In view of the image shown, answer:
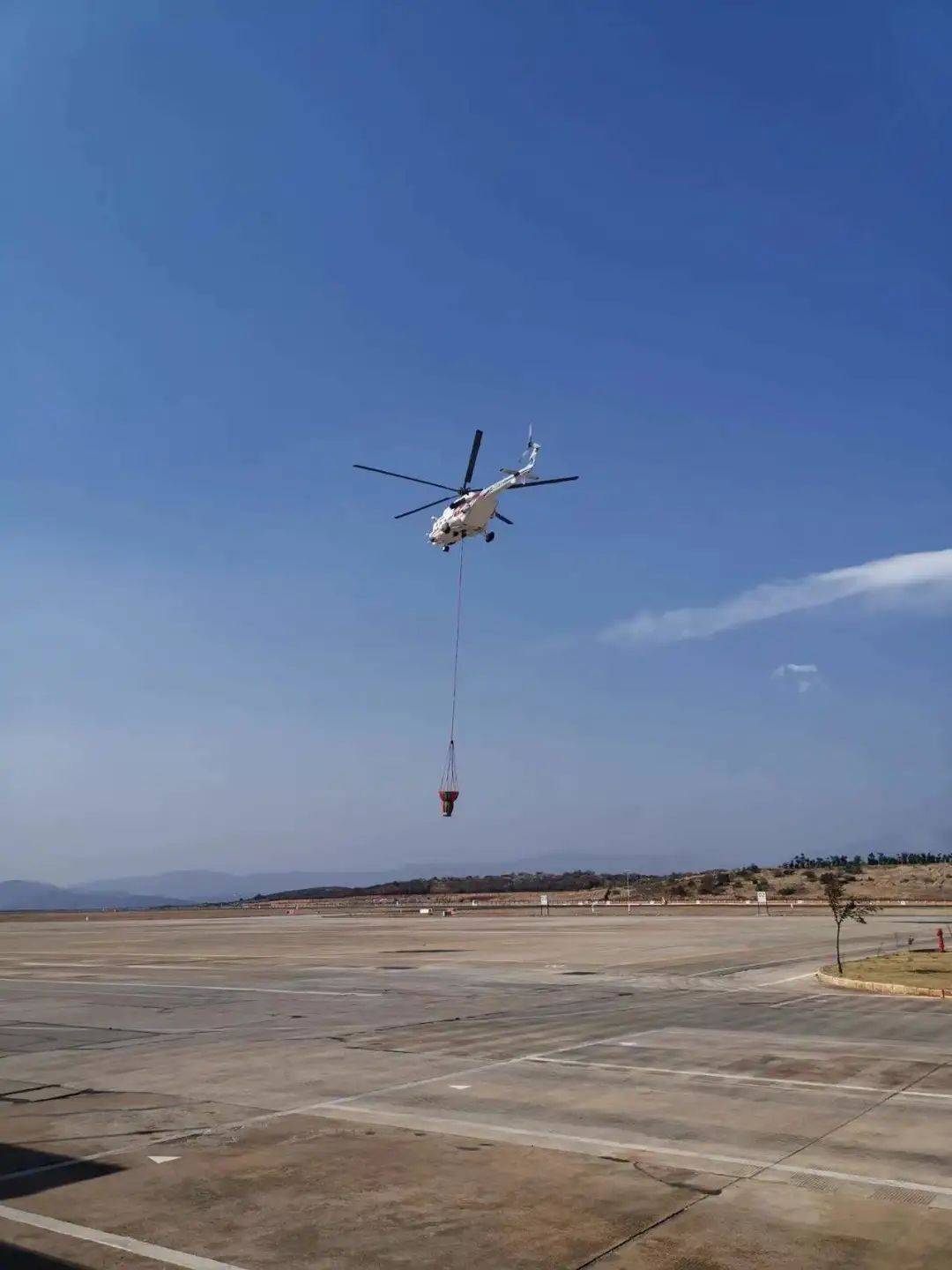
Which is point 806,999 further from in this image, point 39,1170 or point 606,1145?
point 39,1170

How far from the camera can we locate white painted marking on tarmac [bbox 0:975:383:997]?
28703mm

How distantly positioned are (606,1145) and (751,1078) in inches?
182

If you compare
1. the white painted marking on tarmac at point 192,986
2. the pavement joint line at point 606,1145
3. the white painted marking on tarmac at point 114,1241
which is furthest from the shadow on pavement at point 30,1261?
the white painted marking on tarmac at point 192,986

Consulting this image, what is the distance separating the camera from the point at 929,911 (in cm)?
7912

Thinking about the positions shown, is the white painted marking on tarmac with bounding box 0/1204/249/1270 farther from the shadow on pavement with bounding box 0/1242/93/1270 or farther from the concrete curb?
the concrete curb

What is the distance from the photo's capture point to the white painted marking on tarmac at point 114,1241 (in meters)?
8.15

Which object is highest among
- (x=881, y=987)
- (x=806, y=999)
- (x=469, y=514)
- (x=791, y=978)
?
(x=469, y=514)

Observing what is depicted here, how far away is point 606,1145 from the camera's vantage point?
11.6m

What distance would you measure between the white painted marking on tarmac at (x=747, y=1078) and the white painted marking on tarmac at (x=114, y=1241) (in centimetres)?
909

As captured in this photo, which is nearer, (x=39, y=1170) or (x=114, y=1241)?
(x=114, y=1241)

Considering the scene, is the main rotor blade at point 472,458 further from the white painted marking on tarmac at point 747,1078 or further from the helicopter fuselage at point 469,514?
the white painted marking on tarmac at point 747,1078

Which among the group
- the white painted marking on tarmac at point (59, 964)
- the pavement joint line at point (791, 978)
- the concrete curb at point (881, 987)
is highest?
the concrete curb at point (881, 987)

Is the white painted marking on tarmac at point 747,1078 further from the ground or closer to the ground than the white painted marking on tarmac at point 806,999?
further from the ground

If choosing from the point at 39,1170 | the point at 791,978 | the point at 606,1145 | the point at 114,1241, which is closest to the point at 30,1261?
the point at 114,1241
